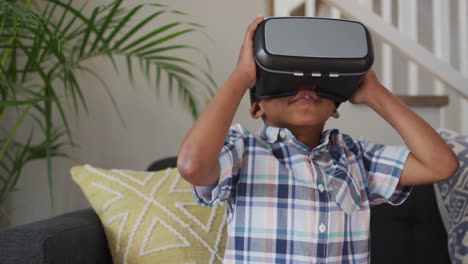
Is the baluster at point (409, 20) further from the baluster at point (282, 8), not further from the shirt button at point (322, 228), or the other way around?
the shirt button at point (322, 228)

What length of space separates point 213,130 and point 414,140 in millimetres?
365

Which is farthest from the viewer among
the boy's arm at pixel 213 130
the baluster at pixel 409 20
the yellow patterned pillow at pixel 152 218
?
the baluster at pixel 409 20

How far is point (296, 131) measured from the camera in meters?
0.94

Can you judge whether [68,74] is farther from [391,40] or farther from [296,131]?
[391,40]

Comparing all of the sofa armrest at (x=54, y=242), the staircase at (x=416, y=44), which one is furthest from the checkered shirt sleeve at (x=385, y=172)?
the staircase at (x=416, y=44)

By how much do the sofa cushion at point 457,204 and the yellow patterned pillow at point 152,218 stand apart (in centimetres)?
51

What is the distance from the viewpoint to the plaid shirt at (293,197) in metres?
0.86

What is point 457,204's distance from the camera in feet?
3.84

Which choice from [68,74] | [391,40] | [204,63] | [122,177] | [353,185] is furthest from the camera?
[204,63]

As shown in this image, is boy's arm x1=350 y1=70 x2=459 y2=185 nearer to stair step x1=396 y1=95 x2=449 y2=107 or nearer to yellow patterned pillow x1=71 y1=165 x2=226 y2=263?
yellow patterned pillow x1=71 y1=165 x2=226 y2=263

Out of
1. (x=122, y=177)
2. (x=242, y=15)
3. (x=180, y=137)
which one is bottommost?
(x=180, y=137)

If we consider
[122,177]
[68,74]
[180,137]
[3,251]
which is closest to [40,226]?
[3,251]

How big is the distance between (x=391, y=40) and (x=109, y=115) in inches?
36.9

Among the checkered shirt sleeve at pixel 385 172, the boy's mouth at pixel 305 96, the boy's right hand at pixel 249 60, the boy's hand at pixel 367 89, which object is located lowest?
the checkered shirt sleeve at pixel 385 172
